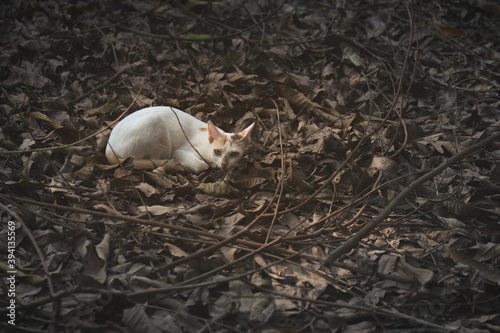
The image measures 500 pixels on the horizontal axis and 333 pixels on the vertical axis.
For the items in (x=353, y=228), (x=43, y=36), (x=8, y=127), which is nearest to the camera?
(x=353, y=228)

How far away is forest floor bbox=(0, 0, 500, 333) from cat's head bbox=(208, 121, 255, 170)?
0.11 metres

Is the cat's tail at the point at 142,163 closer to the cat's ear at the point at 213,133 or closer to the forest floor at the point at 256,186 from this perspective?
the forest floor at the point at 256,186

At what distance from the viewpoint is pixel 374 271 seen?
2.26 meters

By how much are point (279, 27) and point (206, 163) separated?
2588 millimetres

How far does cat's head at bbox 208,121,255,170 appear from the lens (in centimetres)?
306

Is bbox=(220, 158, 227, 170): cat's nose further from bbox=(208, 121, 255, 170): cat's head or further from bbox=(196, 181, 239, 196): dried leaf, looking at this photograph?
bbox=(196, 181, 239, 196): dried leaf

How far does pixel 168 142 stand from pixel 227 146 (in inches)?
17.6

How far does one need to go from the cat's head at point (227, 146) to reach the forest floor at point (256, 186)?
11 cm

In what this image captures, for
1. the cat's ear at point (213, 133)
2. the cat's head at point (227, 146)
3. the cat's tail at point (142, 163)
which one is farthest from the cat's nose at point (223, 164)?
the cat's tail at point (142, 163)

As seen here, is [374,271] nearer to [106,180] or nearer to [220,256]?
[220,256]

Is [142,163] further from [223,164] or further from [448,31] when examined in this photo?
[448,31]

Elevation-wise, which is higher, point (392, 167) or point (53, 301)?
point (53, 301)

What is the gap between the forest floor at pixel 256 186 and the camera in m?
2.08

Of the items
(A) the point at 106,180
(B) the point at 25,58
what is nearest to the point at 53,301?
(A) the point at 106,180
